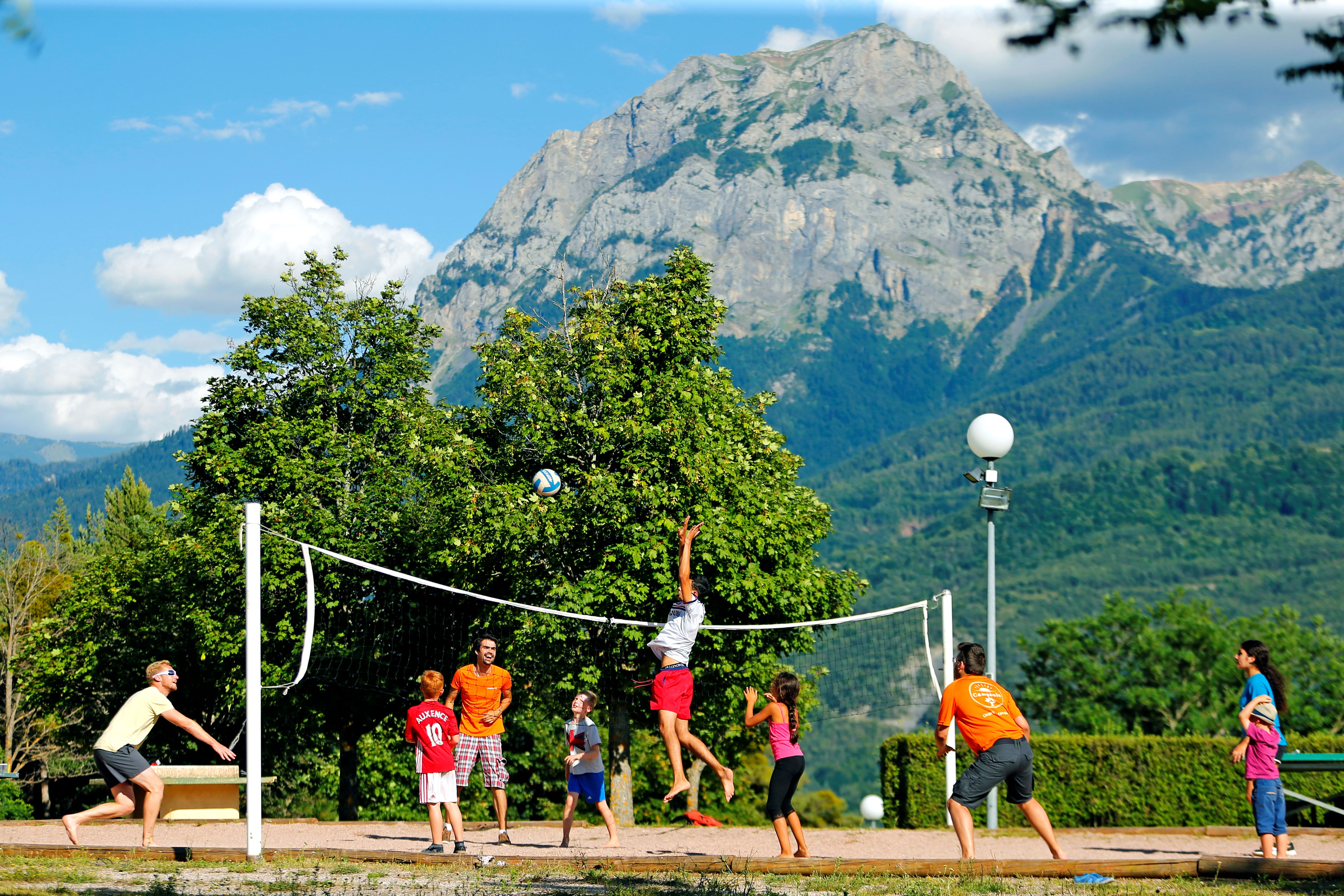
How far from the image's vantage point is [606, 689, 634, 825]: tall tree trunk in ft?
66.3

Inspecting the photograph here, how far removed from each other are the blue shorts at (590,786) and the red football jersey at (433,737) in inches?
51.1

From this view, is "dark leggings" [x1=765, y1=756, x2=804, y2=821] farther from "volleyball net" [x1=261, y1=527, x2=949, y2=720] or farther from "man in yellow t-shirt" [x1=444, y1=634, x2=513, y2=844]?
"volleyball net" [x1=261, y1=527, x2=949, y2=720]

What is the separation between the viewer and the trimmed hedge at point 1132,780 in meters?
17.4

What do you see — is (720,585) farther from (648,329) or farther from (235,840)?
(235,840)

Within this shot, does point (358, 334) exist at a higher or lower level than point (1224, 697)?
higher

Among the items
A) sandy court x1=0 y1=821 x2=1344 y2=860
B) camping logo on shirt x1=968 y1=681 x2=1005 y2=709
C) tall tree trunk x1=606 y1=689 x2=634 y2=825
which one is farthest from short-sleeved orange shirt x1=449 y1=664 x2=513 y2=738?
tall tree trunk x1=606 y1=689 x2=634 y2=825

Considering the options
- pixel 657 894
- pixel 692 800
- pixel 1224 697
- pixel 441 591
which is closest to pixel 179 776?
pixel 441 591

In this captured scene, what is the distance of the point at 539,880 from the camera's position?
8.97m

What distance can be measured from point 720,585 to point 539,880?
1074cm

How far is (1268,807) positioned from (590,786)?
616 centimetres

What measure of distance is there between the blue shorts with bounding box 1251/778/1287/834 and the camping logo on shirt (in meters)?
3.26

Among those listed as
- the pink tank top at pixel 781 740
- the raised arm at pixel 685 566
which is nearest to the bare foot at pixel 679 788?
the pink tank top at pixel 781 740

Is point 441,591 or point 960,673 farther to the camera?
point 441,591

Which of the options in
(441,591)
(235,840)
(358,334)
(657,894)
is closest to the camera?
(657,894)
